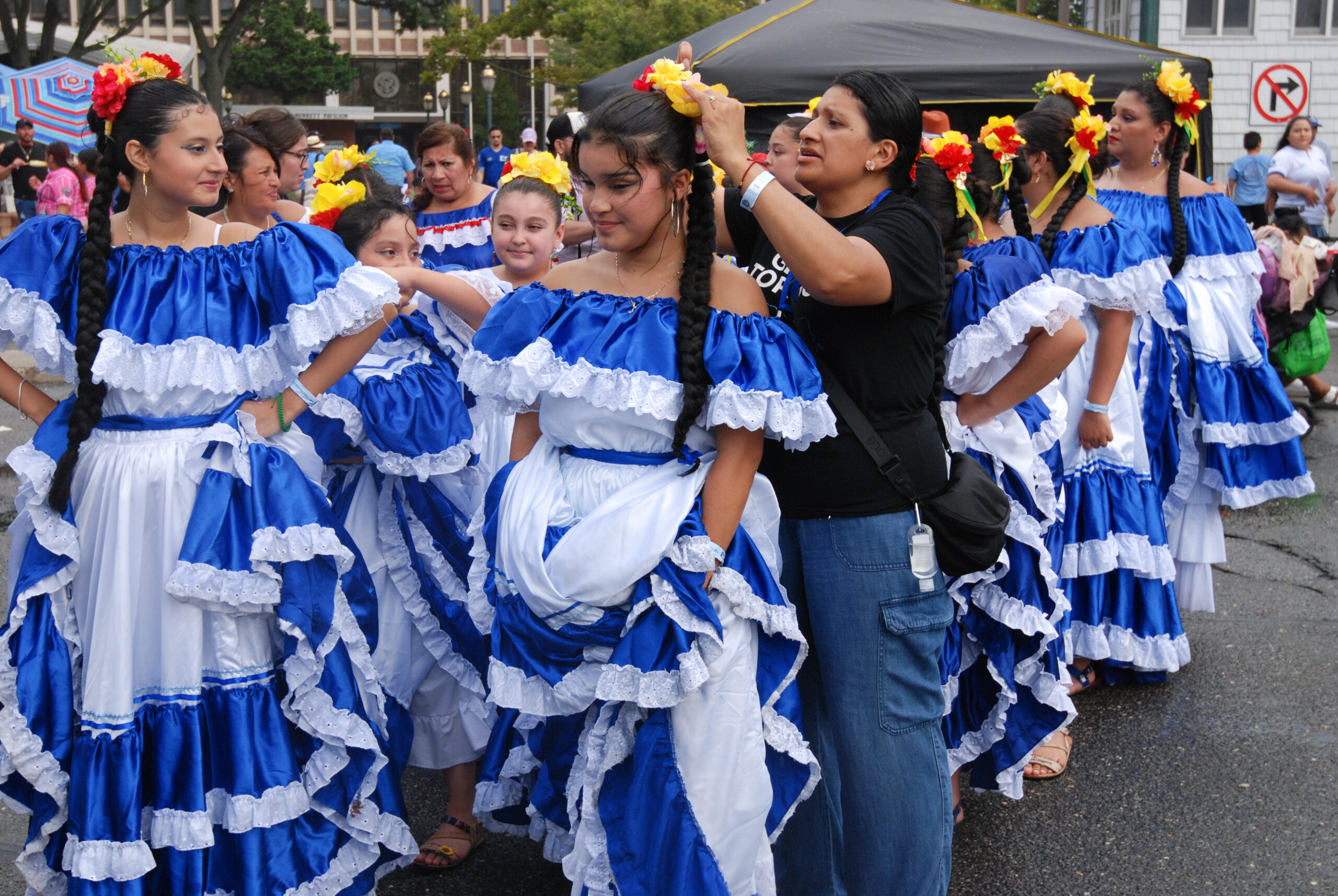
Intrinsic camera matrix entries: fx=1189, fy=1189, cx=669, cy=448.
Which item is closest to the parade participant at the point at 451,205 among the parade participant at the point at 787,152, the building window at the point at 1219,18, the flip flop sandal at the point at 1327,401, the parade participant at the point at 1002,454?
the parade participant at the point at 787,152

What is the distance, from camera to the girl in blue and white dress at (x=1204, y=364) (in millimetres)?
4820

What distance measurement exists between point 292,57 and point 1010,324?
57836 millimetres

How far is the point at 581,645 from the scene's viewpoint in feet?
7.91

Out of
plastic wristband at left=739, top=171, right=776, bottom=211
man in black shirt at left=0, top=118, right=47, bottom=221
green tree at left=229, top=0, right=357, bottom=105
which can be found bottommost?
plastic wristband at left=739, top=171, right=776, bottom=211

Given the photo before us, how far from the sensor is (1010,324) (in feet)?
10.1

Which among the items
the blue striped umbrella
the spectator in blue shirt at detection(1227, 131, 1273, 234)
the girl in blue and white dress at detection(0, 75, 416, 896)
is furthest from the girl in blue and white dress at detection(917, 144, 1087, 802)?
the blue striped umbrella

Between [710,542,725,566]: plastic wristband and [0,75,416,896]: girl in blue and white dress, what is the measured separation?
3.11 ft

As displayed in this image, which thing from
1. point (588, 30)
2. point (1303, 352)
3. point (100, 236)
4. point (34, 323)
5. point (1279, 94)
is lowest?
point (1303, 352)

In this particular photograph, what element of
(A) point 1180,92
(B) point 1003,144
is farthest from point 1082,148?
(A) point 1180,92

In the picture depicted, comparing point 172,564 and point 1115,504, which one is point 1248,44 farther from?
point 172,564

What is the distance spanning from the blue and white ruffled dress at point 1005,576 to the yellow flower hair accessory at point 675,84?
3.65 feet

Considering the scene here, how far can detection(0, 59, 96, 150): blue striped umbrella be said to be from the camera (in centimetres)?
1964

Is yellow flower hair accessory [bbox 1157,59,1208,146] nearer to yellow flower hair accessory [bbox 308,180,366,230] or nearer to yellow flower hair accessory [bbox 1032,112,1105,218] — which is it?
yellow flower hair accessory [bbox 1032,112,1105,218]

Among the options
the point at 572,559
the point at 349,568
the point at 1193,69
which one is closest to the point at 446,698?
the point at 349,568
